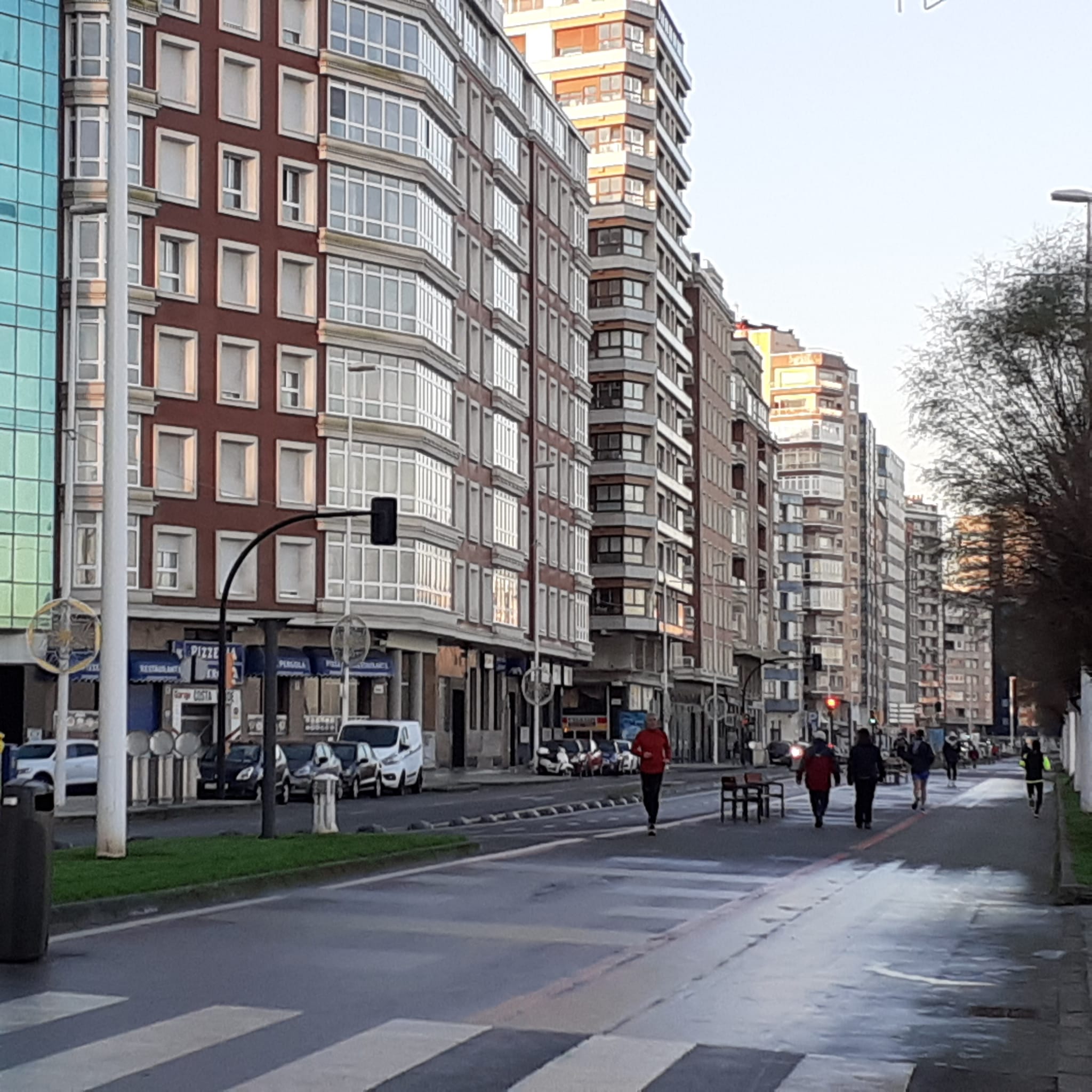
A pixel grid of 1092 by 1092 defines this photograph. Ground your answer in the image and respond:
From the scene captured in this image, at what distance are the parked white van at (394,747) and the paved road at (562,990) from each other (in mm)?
30465

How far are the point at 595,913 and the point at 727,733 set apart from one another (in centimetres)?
11430

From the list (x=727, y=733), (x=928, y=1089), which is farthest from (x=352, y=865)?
(x=727, y=733)

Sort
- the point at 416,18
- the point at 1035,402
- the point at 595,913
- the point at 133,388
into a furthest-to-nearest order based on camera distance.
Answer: the point at 416,18, the point at 133,388, the point at 1035,402, the point at 595,913

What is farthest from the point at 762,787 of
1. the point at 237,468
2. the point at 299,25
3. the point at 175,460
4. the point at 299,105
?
the point at 299,25

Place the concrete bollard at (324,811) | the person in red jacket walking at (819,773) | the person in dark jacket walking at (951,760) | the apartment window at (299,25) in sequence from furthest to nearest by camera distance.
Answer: the person in dark jacket walking at (951,760)
the apartment window at (299,25)
the person in red jacket walking at (819,773)
the concrete bollard at (324,811)

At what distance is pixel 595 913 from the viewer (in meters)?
17.1

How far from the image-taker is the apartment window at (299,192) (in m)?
66.8

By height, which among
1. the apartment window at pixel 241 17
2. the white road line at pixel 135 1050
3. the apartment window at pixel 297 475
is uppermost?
the apartment window at pixel 241 17

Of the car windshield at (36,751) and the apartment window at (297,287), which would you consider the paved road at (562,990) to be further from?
the apartment window at (297,287)

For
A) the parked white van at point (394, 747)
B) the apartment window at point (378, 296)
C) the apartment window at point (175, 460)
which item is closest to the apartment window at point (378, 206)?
the apartment window at point (378, 296)

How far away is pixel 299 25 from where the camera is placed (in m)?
67.6

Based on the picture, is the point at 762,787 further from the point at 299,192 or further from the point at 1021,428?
the point at 299,192

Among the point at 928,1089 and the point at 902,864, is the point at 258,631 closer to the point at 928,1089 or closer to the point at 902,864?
the point at 902,864

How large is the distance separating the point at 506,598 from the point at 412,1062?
72.2 m
